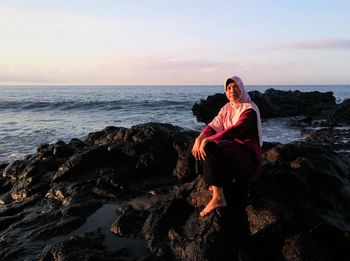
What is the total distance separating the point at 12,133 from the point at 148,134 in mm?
14862

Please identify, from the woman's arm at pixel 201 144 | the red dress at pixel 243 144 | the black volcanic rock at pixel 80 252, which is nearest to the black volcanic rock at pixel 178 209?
the black volcanic rock at pixel 80 252

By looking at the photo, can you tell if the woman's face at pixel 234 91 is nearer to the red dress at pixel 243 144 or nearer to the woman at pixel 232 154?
the woman at pixel 232 154

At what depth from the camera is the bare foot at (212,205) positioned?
19.9 ft

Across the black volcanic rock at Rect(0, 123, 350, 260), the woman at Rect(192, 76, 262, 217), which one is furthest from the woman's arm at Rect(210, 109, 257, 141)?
the black volcanic rock at Rect(0, 123, 350, 260)

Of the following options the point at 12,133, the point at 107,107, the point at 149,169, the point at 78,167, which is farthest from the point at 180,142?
the point at 107,107

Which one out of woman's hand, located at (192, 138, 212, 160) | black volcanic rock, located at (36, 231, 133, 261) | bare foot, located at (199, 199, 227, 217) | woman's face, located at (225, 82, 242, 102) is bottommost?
black volcanic rock, located at (36, 231, 133, 261)

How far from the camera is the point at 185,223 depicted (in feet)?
21.3

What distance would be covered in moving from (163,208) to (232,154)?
149 centimetres

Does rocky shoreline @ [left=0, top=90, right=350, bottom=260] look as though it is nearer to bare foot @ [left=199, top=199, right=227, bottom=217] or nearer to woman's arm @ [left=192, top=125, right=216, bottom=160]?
bare foot @ [left=199, top=199, right=227, bottom=217]

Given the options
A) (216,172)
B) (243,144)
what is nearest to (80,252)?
(216,172)

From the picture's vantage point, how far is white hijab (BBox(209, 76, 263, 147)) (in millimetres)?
6361

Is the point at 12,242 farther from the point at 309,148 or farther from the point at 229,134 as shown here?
the point at 309,148

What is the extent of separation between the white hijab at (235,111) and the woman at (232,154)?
0.01 m

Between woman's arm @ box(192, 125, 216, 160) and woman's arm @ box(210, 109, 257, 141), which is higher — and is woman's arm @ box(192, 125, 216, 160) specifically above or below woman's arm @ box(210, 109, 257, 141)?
below
